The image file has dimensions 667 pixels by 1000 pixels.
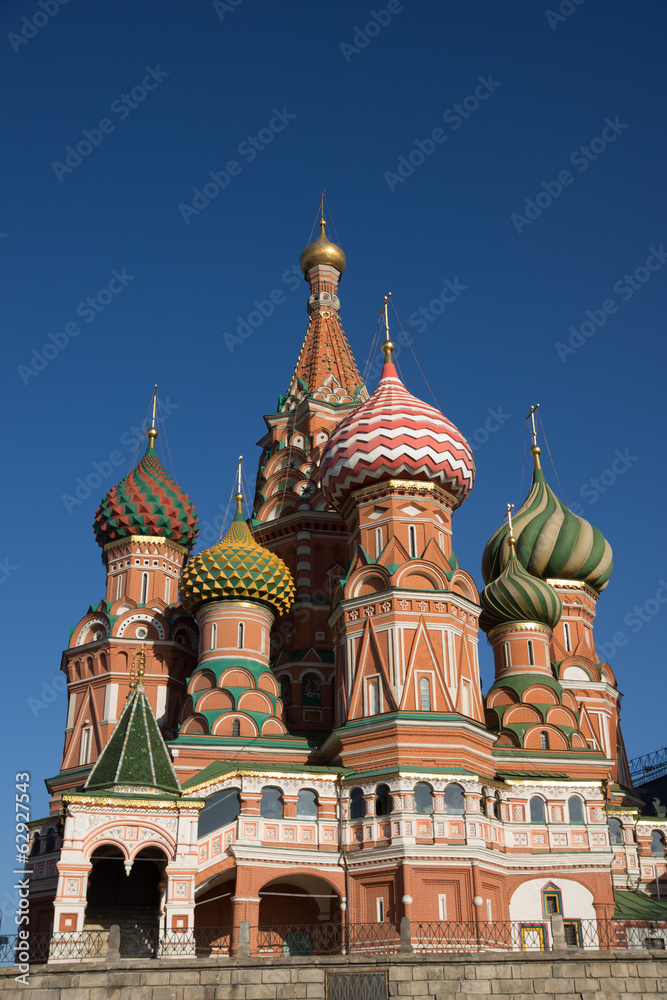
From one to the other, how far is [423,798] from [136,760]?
226 inches

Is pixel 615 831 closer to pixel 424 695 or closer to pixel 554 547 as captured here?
pixel 424 695

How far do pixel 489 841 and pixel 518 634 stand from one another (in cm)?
679

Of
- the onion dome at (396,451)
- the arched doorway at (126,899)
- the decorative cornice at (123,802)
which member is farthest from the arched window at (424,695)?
the arched doorway at (126,899)

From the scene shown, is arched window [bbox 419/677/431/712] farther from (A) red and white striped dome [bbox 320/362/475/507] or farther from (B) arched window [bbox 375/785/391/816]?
(A) red and white striped dome [bbox 320/362/475/507]

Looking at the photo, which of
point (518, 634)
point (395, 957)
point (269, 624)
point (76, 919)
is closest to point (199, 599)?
point (269, 624)

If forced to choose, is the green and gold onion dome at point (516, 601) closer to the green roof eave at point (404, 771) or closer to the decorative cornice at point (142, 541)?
the green roof eave at point (404, 771)

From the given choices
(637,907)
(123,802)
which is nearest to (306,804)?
(123,802)

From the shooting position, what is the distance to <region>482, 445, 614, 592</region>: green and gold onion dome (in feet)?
107

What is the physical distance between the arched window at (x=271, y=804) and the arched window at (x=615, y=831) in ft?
31.5

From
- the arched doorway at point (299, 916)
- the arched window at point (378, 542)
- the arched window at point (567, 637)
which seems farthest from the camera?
the arched window at point (567, 637)

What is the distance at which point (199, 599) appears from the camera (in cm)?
2739

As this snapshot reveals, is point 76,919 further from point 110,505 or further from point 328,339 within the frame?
point 328,339

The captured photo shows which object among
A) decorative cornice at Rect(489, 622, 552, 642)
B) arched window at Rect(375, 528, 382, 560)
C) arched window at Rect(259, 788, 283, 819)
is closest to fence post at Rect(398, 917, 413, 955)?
arched window at Rect(259, 788, 283, 819)

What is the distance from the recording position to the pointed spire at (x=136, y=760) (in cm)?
2033
